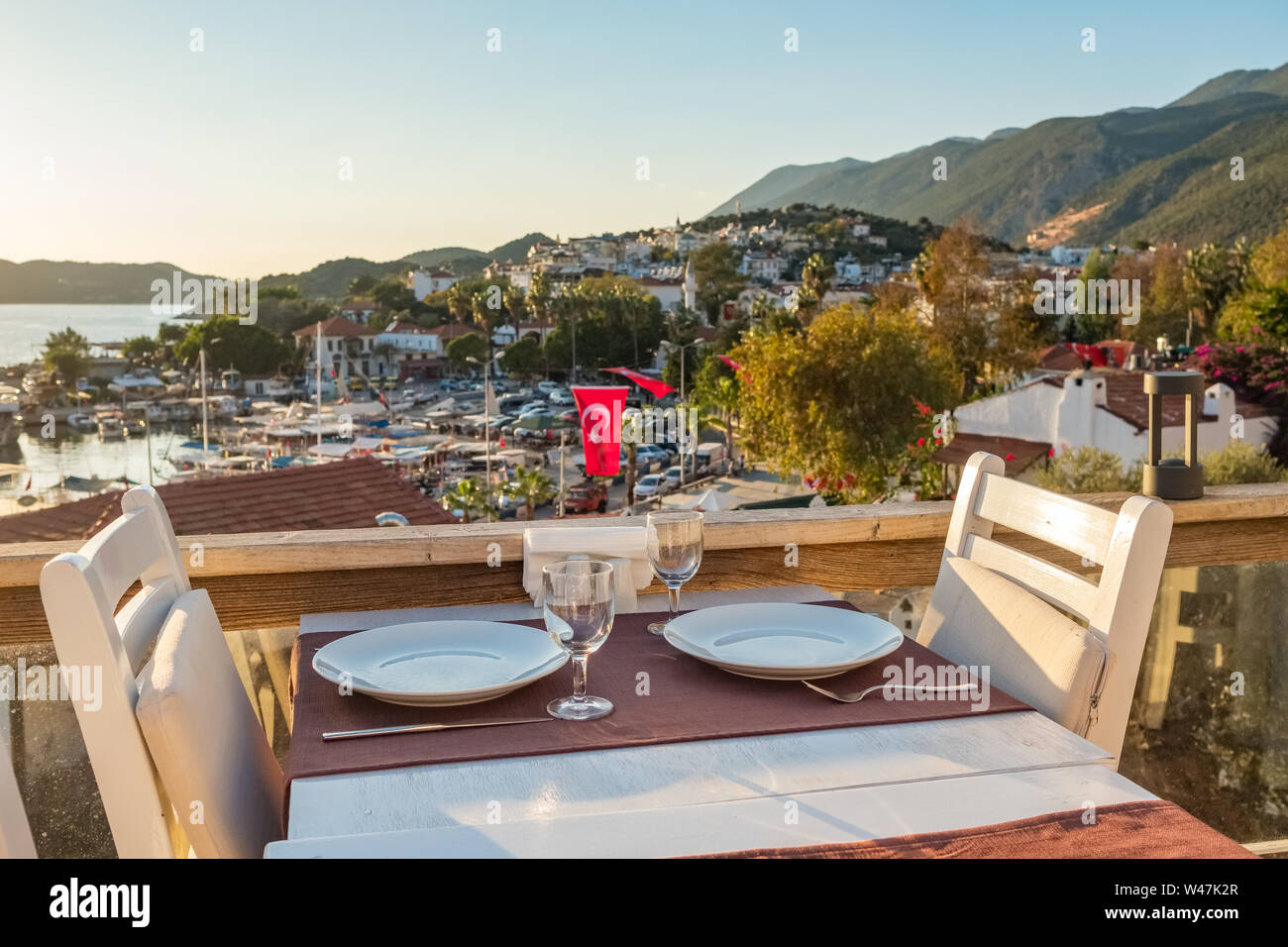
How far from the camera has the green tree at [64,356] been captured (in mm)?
52719

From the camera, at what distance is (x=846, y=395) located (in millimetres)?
15094

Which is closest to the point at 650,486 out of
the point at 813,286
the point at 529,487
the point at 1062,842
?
the point at 529,487

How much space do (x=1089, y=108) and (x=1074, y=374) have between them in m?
95.8

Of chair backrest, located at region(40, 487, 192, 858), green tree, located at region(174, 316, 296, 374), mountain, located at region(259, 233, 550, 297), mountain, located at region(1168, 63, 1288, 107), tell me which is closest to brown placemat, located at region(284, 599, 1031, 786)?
chair backrest, located at region(40, 487, 192, 858)

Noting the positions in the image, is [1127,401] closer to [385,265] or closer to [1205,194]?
[1205,194]

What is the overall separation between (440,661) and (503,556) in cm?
45

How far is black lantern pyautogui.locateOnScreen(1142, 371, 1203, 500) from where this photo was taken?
6.07 feet

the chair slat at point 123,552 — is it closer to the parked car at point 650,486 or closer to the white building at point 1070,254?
the parked car at point 650,486

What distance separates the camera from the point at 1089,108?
97000 mm

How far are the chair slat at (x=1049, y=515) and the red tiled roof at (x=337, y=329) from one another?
58.1 meters

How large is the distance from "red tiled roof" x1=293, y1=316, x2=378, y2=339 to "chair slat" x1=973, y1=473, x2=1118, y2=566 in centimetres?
5814

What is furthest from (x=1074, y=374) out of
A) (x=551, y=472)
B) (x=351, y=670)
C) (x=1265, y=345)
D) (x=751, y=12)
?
(x=751, y=12)

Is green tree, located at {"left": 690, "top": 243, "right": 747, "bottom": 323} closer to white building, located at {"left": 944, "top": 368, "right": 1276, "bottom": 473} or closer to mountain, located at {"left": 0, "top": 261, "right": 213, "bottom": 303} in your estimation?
mountain, located at {"left": 0, "top": 261, "right": 213, "bottom": 303}

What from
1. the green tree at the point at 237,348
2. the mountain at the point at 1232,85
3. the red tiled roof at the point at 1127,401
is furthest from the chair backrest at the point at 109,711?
the mountain at the point at 1232,85
